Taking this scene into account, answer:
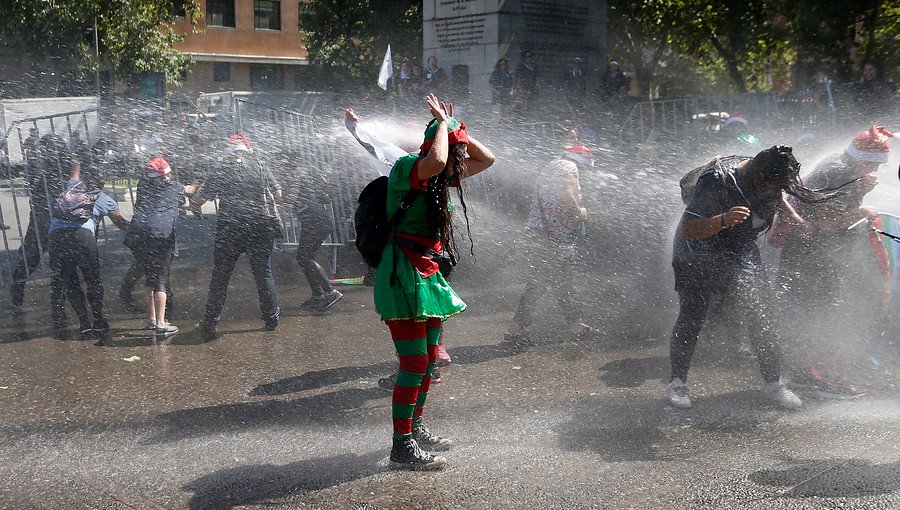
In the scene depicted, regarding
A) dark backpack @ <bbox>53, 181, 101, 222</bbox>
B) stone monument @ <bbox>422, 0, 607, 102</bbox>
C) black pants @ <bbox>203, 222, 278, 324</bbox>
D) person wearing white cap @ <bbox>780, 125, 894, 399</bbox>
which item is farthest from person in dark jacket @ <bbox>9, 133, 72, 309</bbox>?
stone monument @ <bbox>422, 0, 607, 102</bbox>

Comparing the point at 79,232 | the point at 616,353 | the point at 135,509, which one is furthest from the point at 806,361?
the point at 79,232

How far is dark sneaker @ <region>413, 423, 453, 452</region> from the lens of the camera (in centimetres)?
486

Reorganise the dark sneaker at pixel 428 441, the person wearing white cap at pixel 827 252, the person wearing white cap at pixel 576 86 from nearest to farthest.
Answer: the dark sneaker at pixel 428 441 → the person wearing white cap at pixel 827 252 → the person wearing white cap at pixel 576 86

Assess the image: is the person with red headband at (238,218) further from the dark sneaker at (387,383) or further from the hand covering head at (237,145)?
the dark sneaker at (387,383)

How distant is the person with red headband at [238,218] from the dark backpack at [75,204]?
89 centimetres

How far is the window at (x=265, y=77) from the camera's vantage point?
4388cm

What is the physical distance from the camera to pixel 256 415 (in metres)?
5.59

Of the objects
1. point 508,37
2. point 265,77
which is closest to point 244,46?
point 265,77

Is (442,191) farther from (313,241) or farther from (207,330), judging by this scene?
(313,241)

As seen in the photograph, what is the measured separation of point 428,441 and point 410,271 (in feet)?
3.12

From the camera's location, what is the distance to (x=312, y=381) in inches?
251

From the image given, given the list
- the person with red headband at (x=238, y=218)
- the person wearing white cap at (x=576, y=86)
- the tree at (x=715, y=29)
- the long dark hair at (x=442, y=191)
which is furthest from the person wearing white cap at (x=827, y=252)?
the tree at (x=715, y=29)

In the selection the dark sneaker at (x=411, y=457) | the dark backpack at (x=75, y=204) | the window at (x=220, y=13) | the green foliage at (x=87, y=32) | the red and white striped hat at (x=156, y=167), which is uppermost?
the window at (x=220, y=13)

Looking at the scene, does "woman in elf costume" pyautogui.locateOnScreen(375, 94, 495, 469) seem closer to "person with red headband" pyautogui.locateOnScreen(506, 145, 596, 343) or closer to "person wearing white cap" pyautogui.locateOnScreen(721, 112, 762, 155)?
"person with red headband" pyautogui.locateOnScreen(506, 145, 596, 343)
